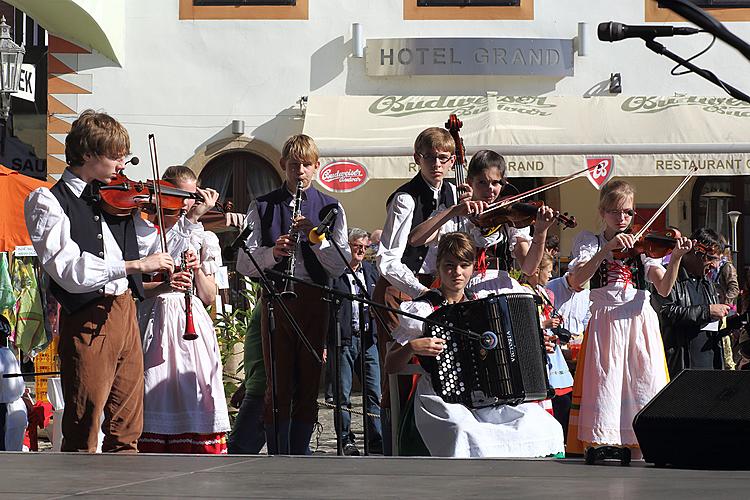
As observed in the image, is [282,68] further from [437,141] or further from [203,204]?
[437,141]

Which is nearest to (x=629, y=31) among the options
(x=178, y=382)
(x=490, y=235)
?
(x=490, y=235)

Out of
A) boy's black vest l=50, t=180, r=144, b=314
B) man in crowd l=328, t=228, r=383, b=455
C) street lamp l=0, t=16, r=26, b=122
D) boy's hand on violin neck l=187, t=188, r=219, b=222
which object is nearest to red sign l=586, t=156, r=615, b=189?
man in crowd l=328, t=228, r=383, b=455

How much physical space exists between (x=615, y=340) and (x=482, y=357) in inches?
50.5

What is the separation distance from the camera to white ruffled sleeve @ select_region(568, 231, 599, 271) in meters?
6.67

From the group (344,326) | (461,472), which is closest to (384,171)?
(344,326)

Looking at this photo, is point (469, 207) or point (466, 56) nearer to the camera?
point (469, 207)

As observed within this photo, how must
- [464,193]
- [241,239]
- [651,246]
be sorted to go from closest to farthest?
[464,193], [241,239], [651,246]

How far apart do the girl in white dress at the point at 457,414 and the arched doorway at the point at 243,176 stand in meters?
9.21

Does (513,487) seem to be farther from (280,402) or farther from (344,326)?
(344,326)

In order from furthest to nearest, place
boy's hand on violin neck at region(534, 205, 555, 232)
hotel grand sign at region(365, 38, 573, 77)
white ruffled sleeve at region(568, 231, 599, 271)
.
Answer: hotel grand sign at region(365, 38, 573, 77) → white ruffled sleeve at region(568, 231, 599, 271) → boy's hand on violin neck at region(534, 205, 555, 232)

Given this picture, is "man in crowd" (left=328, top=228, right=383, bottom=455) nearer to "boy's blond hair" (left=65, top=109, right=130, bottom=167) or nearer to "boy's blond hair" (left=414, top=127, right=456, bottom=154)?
"boy's blond hair" (left=414, top=127, right=456, bottom=154)

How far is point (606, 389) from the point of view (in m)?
6.43

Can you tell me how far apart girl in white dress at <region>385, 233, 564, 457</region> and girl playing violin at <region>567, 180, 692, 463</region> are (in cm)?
80

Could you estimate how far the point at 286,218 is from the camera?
662 centimetres
